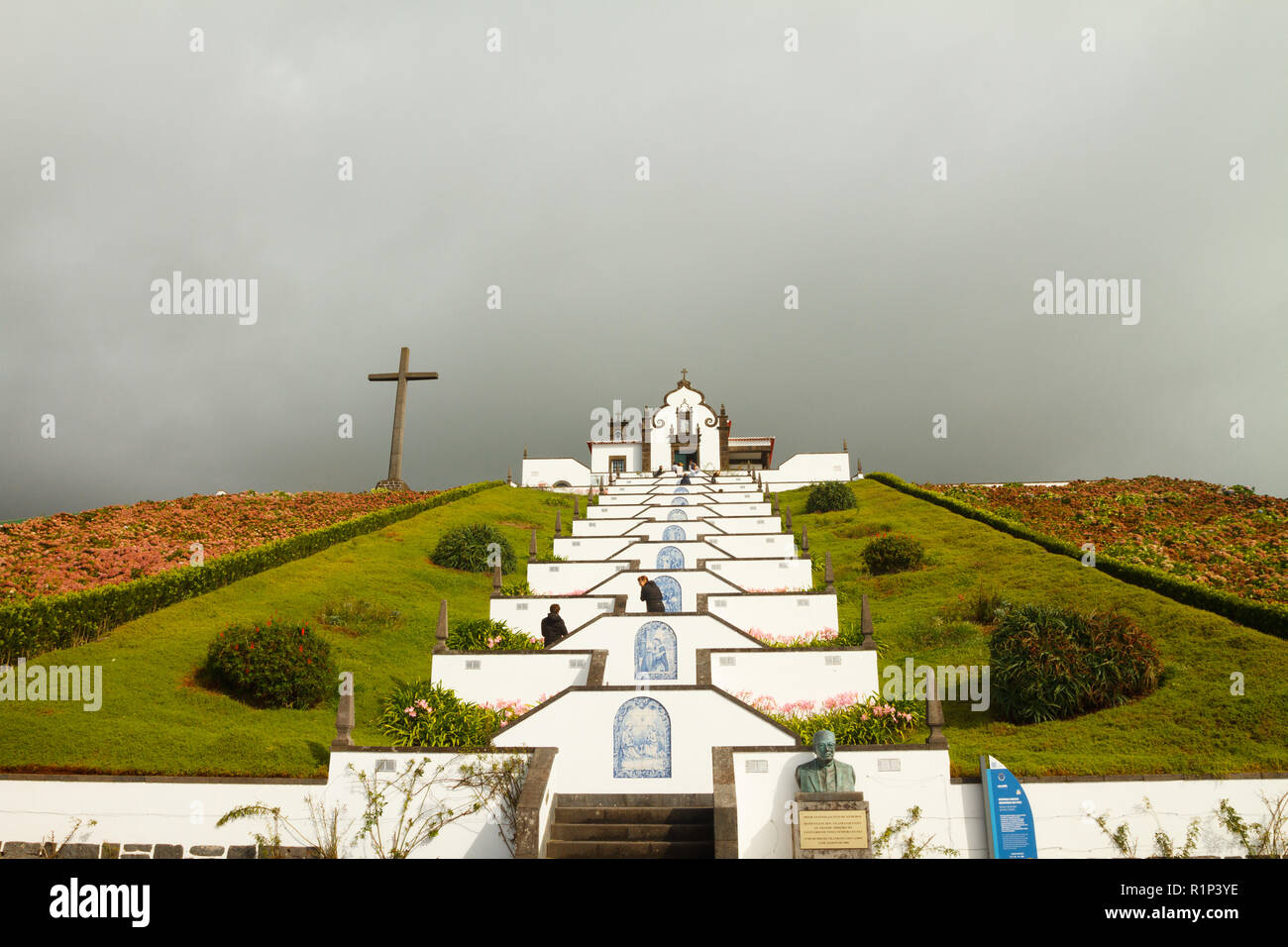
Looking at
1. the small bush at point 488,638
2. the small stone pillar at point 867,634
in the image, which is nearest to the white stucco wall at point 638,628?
the small bush at point 488,638

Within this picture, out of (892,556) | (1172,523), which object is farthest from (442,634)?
(1172,523)

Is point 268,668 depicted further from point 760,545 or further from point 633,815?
point 760,545

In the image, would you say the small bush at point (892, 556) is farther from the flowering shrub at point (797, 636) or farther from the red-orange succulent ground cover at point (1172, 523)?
the flowering shrub at point (797, 636)

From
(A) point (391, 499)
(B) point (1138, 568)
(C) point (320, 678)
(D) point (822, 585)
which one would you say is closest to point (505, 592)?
(C) point (320, 678)

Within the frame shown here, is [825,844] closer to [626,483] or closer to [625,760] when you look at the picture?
[625,760]

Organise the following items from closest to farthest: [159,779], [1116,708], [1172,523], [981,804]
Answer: [981,804] < [159,779] < [1116,708] < [1172,523]

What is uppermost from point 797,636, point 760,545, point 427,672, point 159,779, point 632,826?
point 760,545

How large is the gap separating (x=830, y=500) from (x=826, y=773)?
27.5 metres

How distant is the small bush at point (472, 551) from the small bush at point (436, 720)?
11.5 metres

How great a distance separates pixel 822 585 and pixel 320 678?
13436mm

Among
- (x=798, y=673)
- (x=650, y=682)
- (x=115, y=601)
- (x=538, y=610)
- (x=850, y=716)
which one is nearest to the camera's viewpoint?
(x=850, y=716)

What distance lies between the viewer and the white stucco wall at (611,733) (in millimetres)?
12008

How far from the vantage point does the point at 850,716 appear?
13.0 metres

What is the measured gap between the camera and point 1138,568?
1989cm
